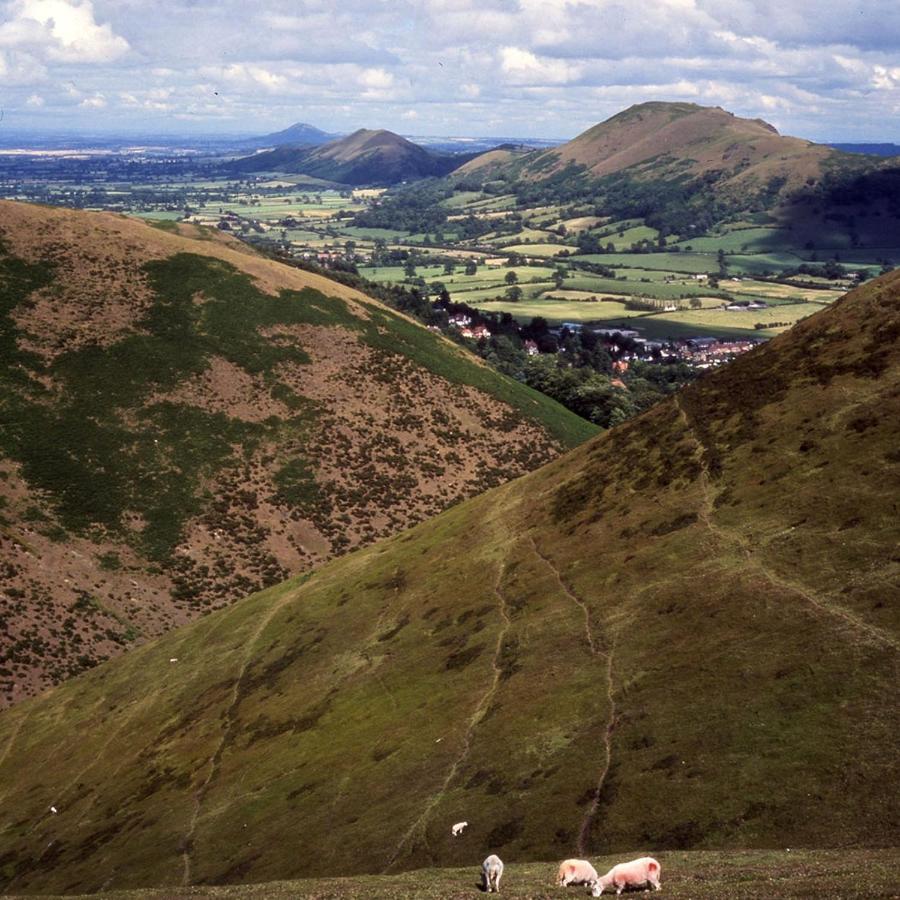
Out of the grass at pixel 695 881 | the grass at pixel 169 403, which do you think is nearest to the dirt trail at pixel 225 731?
the grass at pixel 695 881

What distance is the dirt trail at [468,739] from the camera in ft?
134

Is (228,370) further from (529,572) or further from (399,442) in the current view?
(529,572)

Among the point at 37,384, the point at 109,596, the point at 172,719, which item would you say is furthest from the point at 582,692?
the point at 37,384

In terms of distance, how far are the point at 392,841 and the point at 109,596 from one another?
6336 cm

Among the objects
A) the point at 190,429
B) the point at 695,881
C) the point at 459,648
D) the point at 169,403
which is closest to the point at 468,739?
the point at 459,648

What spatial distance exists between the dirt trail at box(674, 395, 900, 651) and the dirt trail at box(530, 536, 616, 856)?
27.4ft

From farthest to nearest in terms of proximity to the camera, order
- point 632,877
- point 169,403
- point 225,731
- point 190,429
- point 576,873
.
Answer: point 169,403, point 190,429, point 225,731, point 576,873, point 632,877

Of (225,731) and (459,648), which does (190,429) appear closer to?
(225,731)

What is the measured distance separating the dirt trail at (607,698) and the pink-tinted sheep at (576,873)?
22.6ft

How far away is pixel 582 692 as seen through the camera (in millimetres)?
46750

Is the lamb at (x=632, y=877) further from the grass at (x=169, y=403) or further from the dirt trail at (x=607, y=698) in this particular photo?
the grass at (x=169, y=403)

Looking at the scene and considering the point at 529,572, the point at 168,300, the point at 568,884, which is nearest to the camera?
the point at 568,884

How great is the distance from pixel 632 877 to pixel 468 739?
1959cm

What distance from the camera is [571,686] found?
1881 inches
